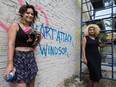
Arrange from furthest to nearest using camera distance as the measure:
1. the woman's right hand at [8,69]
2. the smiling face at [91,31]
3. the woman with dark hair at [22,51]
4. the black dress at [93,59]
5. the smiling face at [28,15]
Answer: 1. the smiling face at [91,31]
2. the black dress at [93,59]
3. the smiling face at [28,15]
4. the woman with dark hair at [22,51]
5. the woman's right hand at [8,69]

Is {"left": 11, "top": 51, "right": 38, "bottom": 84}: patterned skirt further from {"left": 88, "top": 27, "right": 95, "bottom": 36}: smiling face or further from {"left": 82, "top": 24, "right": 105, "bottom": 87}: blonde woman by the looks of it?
{"left": 88, "top": 27, "right": 95, "bottom": 36}: smiling face

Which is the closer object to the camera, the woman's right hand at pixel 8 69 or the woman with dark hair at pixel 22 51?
the woman's right hand at pixel 8 69

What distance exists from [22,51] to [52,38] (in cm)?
137

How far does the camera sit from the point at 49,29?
3.12 metres

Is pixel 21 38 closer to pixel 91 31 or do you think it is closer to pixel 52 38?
pixel 52 38

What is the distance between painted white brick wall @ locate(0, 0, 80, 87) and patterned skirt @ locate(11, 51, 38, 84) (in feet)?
0.81

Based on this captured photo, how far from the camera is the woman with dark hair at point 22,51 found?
1.80 metres

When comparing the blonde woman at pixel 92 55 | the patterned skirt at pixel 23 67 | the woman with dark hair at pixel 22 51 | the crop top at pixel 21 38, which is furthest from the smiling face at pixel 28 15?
the blonde woman at pixel 92 55

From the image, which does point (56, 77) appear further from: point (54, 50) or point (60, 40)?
point (60, 40)

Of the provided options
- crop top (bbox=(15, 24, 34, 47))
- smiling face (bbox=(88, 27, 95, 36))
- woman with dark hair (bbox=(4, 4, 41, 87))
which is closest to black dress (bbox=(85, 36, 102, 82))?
smiling face (bbox=(88, 27, 95, 36))

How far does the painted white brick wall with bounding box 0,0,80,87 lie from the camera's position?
203 centimetres

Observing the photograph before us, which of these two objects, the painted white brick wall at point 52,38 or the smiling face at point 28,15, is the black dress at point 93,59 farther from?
the smiling face at point 28,15

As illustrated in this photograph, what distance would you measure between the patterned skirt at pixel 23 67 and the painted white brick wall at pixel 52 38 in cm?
25

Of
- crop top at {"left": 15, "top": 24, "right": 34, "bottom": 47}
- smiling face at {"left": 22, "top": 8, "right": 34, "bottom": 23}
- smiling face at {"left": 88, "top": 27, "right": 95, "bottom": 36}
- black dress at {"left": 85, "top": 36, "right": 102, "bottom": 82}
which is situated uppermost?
smiling face at {"left": 22, "top": 8, "right": 34, "bottom": 23}
